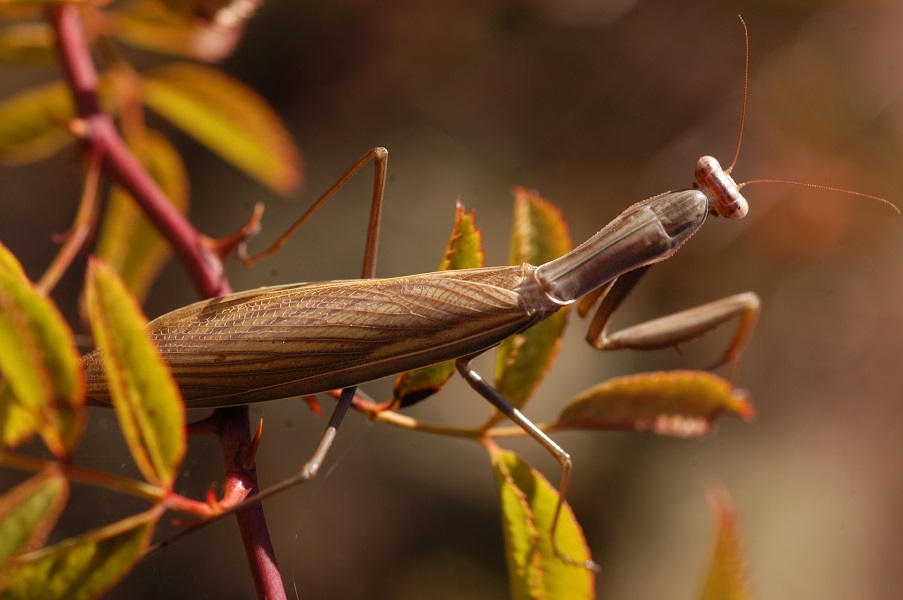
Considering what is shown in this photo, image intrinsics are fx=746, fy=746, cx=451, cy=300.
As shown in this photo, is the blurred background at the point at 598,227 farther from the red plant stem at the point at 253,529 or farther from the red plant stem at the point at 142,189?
the red plant stem at the point at 253,529

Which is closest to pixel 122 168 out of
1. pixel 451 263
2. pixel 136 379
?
pixel 451 263

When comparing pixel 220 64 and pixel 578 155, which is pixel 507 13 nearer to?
pixel 578 155

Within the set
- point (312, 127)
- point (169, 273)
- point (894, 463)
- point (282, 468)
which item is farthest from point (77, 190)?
point (894, 463)

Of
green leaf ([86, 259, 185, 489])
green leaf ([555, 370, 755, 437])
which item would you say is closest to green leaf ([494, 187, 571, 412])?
green leaf ([555, 370, 755, 437])

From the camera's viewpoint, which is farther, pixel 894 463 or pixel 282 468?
pixel 894 463

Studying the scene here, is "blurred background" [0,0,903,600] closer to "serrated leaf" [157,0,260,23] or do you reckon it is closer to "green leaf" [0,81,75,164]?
"green leaf" [0,81,75,164]

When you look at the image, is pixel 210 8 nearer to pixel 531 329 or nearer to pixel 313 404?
pixel 313 404
